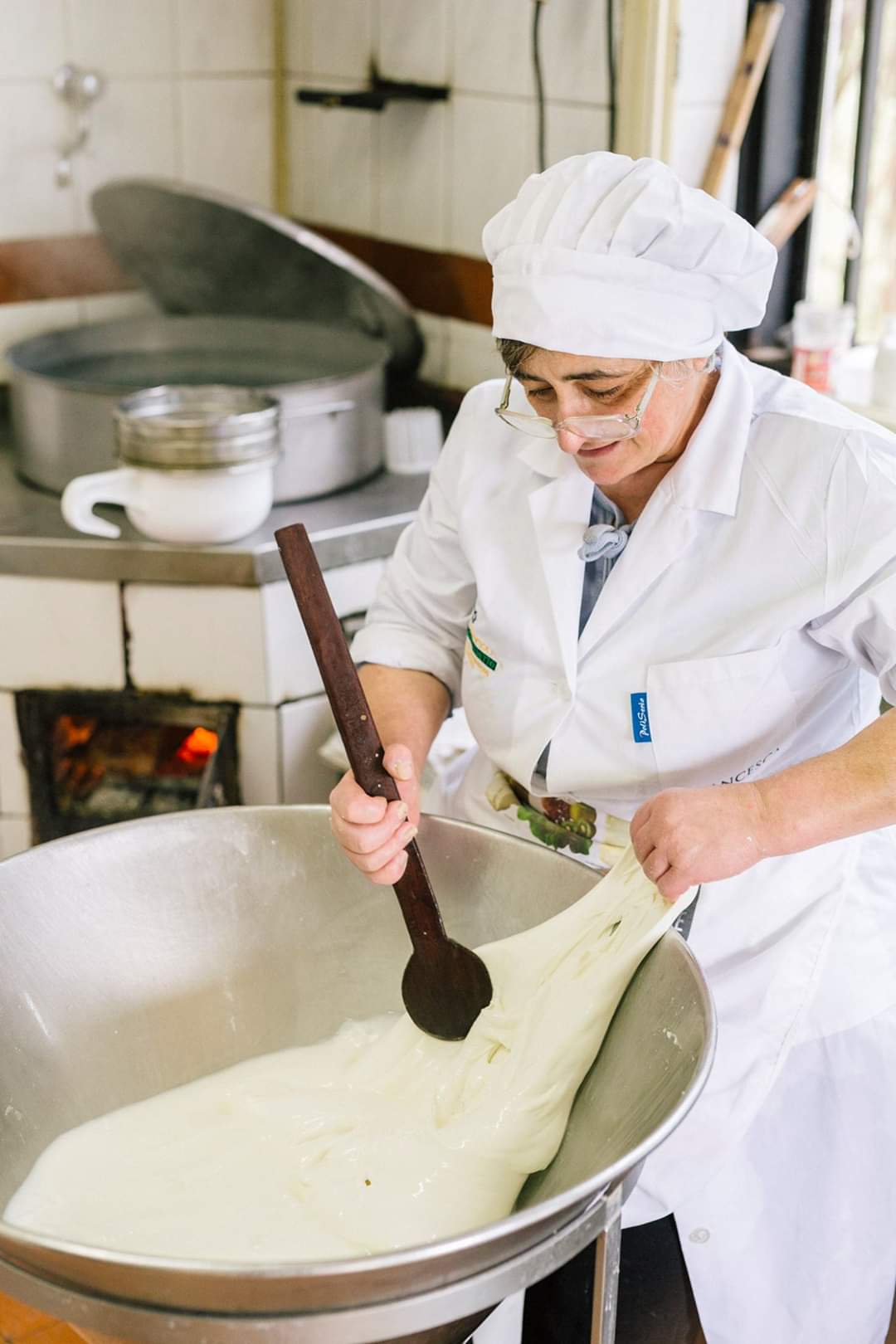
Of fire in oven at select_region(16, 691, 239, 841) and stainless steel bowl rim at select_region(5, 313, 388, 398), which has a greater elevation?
stainless steel bowl rim at select_region(5, 313, 388, 398)

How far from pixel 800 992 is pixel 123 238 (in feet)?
6.31

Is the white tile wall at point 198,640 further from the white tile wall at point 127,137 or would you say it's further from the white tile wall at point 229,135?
the white tile wall at point 229,135

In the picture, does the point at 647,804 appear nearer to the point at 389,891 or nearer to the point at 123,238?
the point at 389,891

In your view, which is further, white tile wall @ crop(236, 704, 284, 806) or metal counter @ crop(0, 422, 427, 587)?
white tile wall @ crop(236, 704, 284, 806)

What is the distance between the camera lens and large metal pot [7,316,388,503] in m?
2.21

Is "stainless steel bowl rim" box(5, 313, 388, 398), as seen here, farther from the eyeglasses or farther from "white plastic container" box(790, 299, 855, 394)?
the eyeglasses

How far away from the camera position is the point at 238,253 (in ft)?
8.55

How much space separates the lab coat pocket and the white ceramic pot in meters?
0.88

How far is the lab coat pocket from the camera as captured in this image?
4.48ft

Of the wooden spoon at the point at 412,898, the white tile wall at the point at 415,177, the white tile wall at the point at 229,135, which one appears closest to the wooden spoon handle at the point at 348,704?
the wooden spoon at the point at 412,898

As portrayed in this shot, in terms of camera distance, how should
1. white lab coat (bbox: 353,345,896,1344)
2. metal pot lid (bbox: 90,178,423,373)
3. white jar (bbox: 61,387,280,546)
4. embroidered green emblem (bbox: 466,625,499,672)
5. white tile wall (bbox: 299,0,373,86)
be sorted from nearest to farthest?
white lab coat (bbox: 353,345,896,1344) < embroidered green emblem (bbox: 466,625,499,672) < white jar (bbox: 61,387,280,546) < metal pot lid (bbox: 90,178,423,373) < white tile wall (bbox: 299,0,373,86)

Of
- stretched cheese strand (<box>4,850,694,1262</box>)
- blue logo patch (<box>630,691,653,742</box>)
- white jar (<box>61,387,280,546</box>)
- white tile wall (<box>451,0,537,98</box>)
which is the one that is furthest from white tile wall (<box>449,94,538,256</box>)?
stretched cheese strand (<box>4,850,694,1262</box>)

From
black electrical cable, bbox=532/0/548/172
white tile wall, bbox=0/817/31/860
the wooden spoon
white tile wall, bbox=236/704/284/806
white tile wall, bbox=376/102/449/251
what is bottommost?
white tile wall, bbox=0/817/31/860

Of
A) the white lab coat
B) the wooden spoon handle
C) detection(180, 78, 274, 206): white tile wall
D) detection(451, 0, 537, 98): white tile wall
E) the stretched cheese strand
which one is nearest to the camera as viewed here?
the stretched cheese strand
